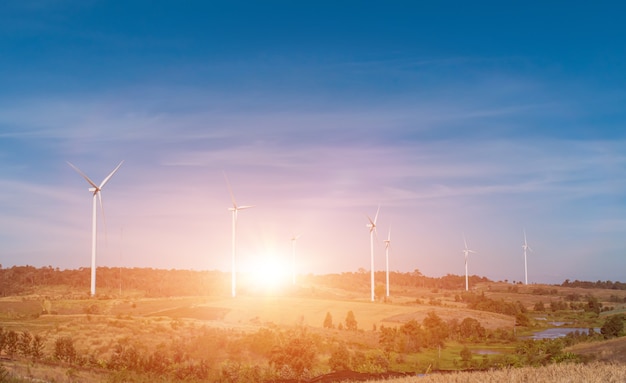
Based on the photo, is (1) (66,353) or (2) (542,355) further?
(2) (542,355)

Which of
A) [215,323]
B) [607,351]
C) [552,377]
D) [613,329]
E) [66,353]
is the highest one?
[552,377]

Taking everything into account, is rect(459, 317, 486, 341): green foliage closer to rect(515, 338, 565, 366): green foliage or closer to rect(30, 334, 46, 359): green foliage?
rect(515, 338, 565, 366): green foliage

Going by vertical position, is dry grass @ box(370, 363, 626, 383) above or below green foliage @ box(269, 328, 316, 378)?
above

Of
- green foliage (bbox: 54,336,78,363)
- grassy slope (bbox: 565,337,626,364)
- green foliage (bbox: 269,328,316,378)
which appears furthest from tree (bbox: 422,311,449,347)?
green foliage (bbox: 54,336,78,363)

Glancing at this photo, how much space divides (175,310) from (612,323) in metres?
70.4

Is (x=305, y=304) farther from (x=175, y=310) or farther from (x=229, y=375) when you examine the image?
(x=229, y=375)

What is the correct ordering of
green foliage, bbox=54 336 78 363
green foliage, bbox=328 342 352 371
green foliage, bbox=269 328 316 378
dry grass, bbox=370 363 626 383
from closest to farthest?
dry grass, bbox=370 363 626 383 → green foliage, bbox=54 336 78 363 → green foliage, bbox=269 328 316 378 → green foliage, bbox=328 342 352 371

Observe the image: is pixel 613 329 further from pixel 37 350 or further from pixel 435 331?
pixel 37 350

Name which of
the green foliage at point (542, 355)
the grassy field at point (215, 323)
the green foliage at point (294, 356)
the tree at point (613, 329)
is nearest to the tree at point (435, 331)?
the grassy field at point (215, 323)

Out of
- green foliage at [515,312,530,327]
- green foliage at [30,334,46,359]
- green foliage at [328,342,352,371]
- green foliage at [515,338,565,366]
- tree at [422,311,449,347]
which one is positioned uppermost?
green foliage at [30,334,46,359]

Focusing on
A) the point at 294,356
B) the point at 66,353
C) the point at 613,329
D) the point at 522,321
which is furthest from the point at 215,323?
the point at 522,321

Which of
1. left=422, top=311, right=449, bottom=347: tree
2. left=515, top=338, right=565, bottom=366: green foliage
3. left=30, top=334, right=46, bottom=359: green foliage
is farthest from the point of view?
left=422, top=311, right=449, bottom=347: tree

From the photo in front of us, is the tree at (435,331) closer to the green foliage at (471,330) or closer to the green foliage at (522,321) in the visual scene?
the green foliage at (471,330)

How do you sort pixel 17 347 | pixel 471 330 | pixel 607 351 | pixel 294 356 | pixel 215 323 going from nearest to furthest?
pixel 17 347 < pixel 607 351 < pixel 294 356 < pixel 215 323 < pixel 471 330
